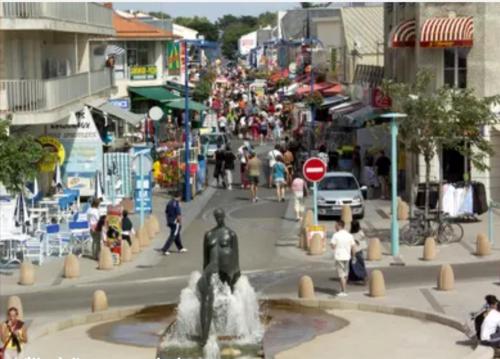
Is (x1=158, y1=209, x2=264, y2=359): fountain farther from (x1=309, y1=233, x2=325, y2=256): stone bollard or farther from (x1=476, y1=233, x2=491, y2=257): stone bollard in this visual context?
(x1=476, y1=233, x2=491, y2=257): stone bollard

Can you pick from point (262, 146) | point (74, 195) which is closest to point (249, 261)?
point (74, 195)

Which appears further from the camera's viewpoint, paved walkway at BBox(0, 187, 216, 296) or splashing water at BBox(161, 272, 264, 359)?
paved walkway at BBox(0, 187, 216, 296)

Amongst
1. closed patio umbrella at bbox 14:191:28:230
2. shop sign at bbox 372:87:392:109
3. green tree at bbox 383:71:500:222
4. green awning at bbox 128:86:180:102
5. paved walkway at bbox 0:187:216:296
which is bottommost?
paved walkway at bbox 0:187:216:296

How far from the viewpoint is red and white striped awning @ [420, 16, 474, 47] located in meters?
41.7

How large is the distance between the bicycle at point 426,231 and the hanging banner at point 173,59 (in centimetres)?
4197

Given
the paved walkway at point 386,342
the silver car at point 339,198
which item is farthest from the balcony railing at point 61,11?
the paved walkway at point 386,342

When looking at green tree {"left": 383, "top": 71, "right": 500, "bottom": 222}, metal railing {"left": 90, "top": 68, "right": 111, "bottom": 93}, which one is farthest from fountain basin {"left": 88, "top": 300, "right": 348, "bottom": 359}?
metal railing {"left": 90, "top": 68, "right": 111, "bottom": 93}

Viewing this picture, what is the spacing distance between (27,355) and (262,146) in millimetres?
51590

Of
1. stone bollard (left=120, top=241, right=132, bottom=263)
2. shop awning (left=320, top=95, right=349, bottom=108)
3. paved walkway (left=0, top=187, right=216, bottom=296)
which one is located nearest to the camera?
paved walkway (left=0, top=187, right=216, bottom=296)

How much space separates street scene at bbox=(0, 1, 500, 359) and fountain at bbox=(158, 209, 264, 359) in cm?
4

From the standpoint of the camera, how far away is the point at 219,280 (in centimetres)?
2066

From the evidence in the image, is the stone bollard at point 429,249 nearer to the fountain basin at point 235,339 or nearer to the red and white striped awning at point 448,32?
the fountain basin at point 235,339

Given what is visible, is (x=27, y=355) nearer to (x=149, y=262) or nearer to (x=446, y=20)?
(x=149, y=262)

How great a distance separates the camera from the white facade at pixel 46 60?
121 feet
